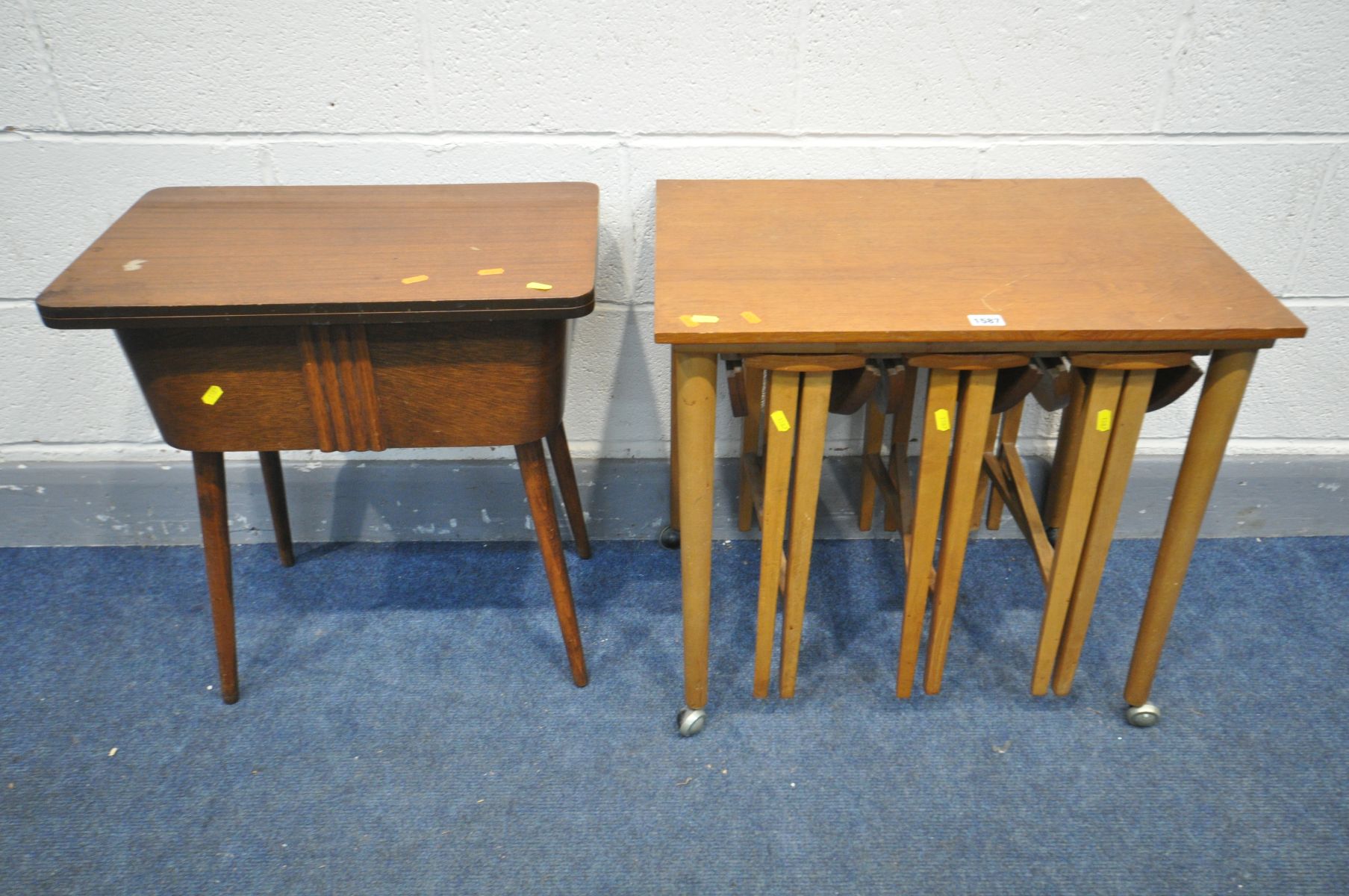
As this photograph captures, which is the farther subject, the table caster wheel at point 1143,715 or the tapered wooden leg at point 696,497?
the table caster wheel at point 1143,715

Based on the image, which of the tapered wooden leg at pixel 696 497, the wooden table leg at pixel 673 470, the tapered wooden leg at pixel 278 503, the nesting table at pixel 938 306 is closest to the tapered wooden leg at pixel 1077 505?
the nesting table at pixel 938 306

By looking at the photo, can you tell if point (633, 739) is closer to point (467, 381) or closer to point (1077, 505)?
point (467, 381)

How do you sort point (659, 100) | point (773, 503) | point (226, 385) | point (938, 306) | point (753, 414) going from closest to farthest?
point (938, 306)
point (226, 385)
point (773, 503)
point (659, 100)
point (753, 414)

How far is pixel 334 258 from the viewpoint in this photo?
4.34 feet

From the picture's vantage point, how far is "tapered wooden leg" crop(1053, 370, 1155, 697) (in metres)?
1.29

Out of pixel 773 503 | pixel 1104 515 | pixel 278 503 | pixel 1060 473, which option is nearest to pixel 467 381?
pixel 773 503

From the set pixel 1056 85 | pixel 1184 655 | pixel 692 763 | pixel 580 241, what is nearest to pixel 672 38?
pixel 580 241

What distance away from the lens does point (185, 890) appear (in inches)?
54.3

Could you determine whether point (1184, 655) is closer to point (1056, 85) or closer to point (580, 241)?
point (1056, 85)

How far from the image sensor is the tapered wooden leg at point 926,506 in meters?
1.28

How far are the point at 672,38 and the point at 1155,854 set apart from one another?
55.7 inches

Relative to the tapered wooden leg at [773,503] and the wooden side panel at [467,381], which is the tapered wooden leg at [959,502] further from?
the wooden side panel at [467,381]

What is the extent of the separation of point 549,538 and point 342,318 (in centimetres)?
47

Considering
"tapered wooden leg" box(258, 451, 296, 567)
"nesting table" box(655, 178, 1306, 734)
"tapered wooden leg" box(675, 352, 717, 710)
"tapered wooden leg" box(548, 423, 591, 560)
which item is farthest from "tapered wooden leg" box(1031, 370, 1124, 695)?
"tapered wooden leg" box(258, 451, 296, 567)
